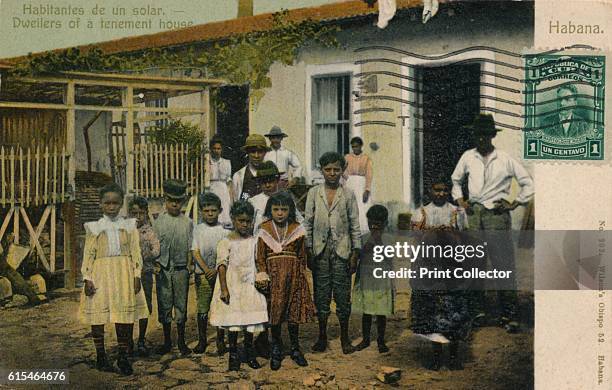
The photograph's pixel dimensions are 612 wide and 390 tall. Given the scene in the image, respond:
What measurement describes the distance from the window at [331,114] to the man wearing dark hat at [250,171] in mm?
401

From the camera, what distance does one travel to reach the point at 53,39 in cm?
542

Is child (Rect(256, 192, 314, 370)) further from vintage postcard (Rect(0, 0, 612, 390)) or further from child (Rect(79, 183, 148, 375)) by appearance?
child (Rect(79, 183, 148, 375))

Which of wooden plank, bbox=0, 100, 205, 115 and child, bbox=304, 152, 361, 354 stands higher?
wooden plank, bbox=0, 100, 205, 115

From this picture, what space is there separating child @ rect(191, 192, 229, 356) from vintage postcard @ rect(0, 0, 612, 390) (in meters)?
0.02

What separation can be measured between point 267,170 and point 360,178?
0.70 m

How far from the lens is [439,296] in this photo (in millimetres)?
5500

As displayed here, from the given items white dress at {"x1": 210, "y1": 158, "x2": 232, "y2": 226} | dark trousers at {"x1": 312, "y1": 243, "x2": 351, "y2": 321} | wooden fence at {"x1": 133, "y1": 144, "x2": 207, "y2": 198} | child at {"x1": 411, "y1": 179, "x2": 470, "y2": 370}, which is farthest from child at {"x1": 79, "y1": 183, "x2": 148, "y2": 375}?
child at {"x1": 411, "y1": 179, "x2": 470, "y2": 370}

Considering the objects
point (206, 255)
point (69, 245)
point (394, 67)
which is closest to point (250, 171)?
point (206, 255)

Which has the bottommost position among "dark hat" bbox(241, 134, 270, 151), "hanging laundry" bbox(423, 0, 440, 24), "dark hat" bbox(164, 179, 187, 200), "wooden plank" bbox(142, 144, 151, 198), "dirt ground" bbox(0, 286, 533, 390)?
"dirt ground" bbox(0, 286, 533, 390)

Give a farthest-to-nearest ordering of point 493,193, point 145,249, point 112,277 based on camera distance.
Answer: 1. point 493,193
2. point 145,249
3. point 112,277

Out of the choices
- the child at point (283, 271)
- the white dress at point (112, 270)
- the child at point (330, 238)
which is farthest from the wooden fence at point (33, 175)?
the child at point (330, 238)

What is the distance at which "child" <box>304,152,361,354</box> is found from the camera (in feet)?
18.0

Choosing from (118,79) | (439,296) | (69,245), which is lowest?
(439,296)

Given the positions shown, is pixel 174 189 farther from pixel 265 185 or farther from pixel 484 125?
pixel 484 125
